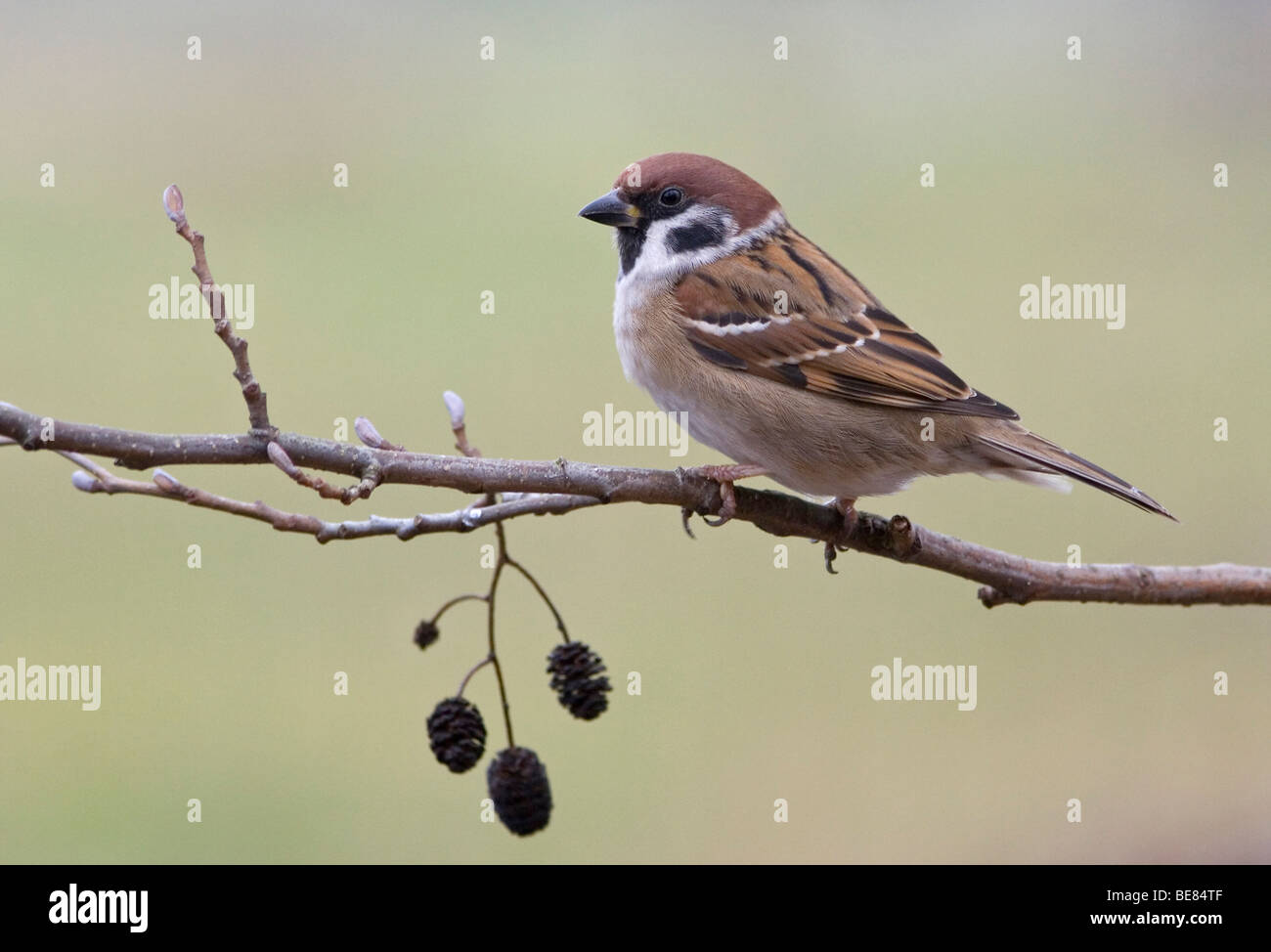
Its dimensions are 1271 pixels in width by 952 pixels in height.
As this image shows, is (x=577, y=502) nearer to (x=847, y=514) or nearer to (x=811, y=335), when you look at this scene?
(x=847, y=514)

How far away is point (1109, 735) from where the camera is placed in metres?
5.79

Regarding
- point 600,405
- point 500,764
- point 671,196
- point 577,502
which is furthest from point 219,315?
point 600,405

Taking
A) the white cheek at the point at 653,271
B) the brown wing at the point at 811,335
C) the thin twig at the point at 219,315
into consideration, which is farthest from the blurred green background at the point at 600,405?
the thin twig at the point at 219,315

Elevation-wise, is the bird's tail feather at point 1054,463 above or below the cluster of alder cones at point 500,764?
above

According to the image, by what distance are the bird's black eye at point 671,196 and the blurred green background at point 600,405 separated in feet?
6.53

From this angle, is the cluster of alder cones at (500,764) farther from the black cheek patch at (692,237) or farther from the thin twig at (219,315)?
the black cheek patch at (692,237)

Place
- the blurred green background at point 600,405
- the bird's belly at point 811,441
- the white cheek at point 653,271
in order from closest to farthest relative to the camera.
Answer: the bird's belly at point 811,441
the white cheek at point 653,271
the blurred green background at point 600,405

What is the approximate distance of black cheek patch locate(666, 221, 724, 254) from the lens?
3.76m

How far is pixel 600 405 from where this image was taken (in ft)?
21.8

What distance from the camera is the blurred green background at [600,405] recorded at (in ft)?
18.1

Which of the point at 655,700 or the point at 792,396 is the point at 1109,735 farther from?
the point at 792,396

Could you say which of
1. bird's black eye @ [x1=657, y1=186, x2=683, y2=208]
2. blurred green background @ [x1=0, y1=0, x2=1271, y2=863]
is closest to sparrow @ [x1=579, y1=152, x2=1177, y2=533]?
bird's black eye @ [x1=657, y1=186, x2=683, y2=208]

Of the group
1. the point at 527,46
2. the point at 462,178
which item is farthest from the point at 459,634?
the point at 527,46

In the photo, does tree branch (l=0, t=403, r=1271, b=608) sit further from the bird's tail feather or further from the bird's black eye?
the bird's black eye
